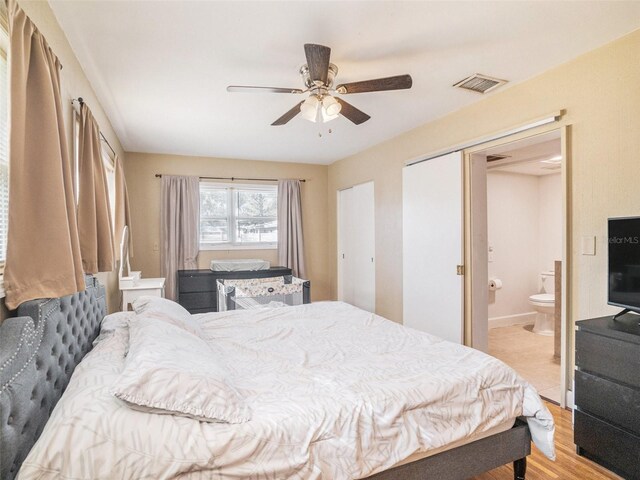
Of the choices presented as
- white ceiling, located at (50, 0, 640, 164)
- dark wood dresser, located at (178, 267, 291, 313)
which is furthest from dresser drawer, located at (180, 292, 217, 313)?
white ceiling, located at (50, 0, 640, 164)

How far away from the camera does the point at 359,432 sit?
1368 millimetres

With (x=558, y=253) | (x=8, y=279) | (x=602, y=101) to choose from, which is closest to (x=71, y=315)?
(x=8, y=279)

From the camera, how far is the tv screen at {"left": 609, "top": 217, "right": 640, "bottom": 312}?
1.94 metres

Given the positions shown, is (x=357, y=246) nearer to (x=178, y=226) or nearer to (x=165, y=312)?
(x=178, y=226)

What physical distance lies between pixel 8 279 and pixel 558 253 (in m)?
5.85

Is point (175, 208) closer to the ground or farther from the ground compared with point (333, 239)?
farther from the ground

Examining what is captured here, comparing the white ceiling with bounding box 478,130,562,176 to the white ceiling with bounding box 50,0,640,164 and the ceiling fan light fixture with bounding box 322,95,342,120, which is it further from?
the ceiling fan light fixture with bounding box 322,95,342,120

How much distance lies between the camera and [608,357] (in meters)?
1.87

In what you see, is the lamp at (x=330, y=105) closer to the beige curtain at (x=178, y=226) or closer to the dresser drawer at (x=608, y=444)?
the dresser drawer at (x=608, y=444)

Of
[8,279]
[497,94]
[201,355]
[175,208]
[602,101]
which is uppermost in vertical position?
[497,94]

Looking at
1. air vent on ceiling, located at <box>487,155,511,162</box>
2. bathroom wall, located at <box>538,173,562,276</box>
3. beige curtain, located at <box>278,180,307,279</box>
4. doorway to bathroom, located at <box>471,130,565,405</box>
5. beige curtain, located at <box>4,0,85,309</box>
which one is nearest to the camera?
beige curtain, located at <box>4,0,85,309</box>

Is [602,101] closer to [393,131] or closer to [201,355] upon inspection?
[393,131]

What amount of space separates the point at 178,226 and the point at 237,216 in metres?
0.92

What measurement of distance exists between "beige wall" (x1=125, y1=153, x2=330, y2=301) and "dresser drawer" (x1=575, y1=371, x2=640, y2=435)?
431 cm
